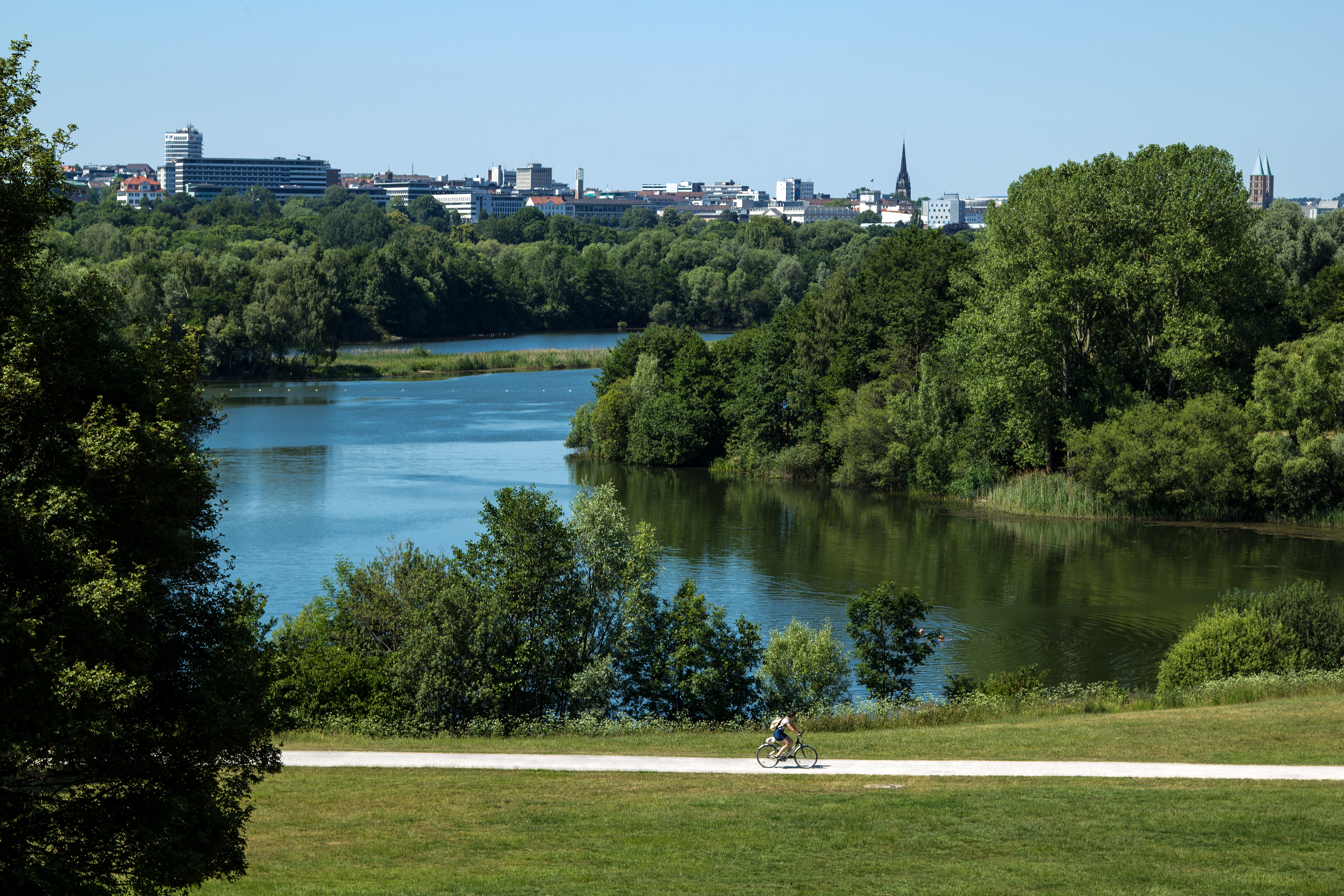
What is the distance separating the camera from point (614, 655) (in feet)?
96.8

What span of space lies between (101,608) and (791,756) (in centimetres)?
1324

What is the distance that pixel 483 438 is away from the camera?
3002 inches

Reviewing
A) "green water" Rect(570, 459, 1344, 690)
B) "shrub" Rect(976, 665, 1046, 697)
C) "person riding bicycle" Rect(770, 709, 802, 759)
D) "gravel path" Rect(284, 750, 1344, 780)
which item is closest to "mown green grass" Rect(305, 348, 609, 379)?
"green water" Rect(570, 459, 1344, 690)

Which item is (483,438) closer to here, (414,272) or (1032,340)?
(1032,340)

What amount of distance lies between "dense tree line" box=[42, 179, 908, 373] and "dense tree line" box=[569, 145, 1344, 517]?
45513 millimetres

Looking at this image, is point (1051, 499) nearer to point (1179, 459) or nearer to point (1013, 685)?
point (1179, 459)

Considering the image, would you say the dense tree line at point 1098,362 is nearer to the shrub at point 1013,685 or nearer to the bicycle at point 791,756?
the shrub at point 1013,685

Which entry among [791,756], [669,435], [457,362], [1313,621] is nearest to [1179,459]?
[1313,621]

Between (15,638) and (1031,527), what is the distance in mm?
49014

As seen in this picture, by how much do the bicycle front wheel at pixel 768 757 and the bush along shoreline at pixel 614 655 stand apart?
14.2 feet

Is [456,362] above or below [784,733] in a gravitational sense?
above

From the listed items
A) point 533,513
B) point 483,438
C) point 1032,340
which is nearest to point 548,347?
point 483,438

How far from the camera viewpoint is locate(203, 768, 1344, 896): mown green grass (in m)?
15.0

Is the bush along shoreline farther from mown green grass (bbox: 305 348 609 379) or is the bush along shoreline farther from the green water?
mown green grass (bbox: 305 348 609 379)
